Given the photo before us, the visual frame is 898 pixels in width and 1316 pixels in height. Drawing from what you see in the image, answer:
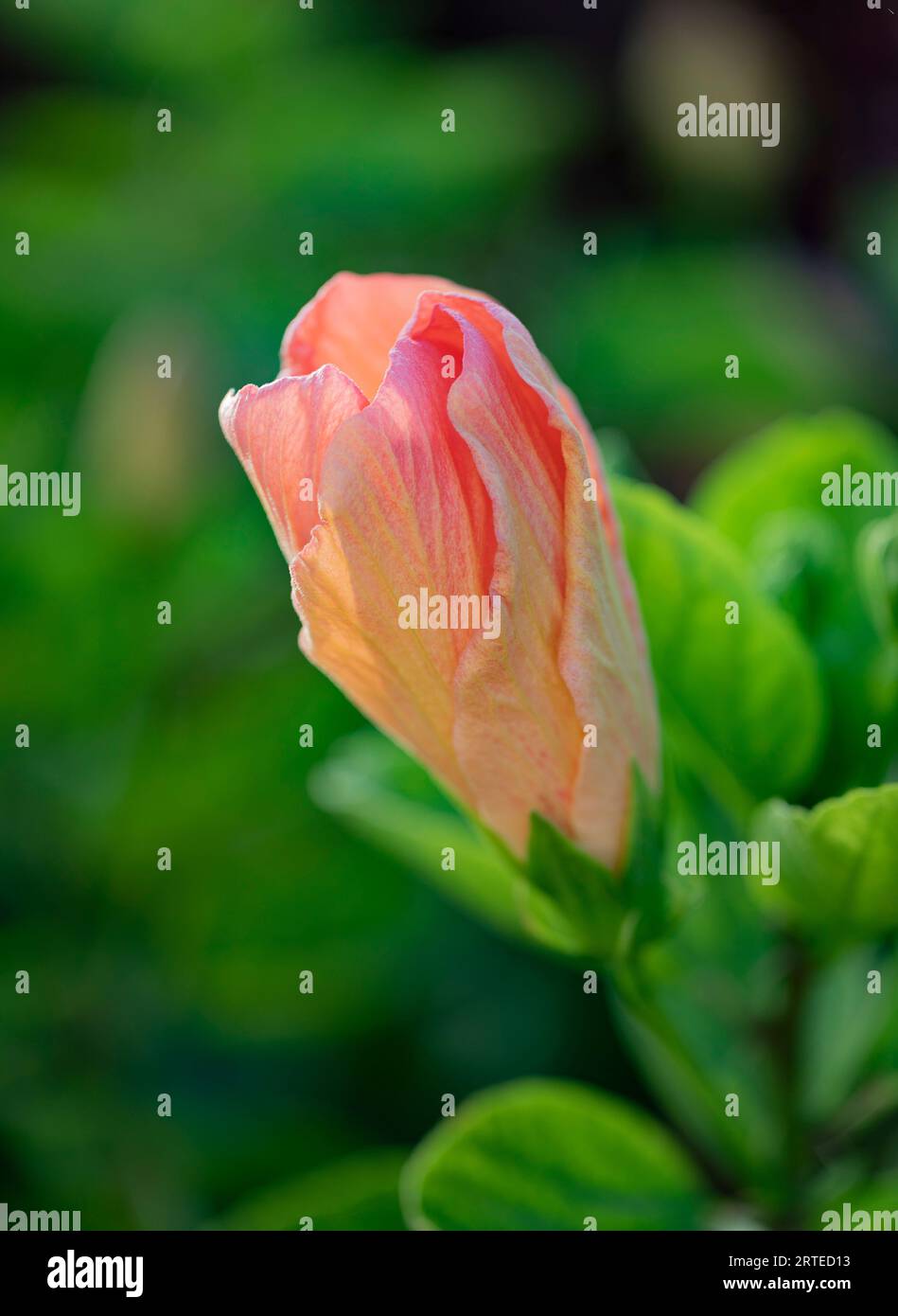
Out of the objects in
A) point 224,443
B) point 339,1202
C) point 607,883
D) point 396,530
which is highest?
point 224,443

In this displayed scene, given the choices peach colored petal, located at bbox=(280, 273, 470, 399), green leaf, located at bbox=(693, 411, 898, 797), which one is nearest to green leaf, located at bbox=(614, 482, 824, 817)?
green leaf, located at bbox=(693, 411, 898, 797)

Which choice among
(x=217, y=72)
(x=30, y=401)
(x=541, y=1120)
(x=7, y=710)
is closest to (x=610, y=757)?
(x=541, y=1120)

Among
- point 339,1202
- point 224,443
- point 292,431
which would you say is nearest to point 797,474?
point 292,431

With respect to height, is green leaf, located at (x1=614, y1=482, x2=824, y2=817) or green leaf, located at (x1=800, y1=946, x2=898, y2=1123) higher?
green leaf, located at (x1=614, y1=482, x2=824, y2=817)

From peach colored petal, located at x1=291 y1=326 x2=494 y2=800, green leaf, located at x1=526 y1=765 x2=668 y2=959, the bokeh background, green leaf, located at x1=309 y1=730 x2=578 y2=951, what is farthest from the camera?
the bokeh background

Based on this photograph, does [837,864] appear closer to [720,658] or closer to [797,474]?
[720,658]

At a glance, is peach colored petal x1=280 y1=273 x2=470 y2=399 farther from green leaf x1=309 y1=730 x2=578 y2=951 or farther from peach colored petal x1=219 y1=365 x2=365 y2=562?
green leaf x1=309 y1=730 x2=578 y2=951
